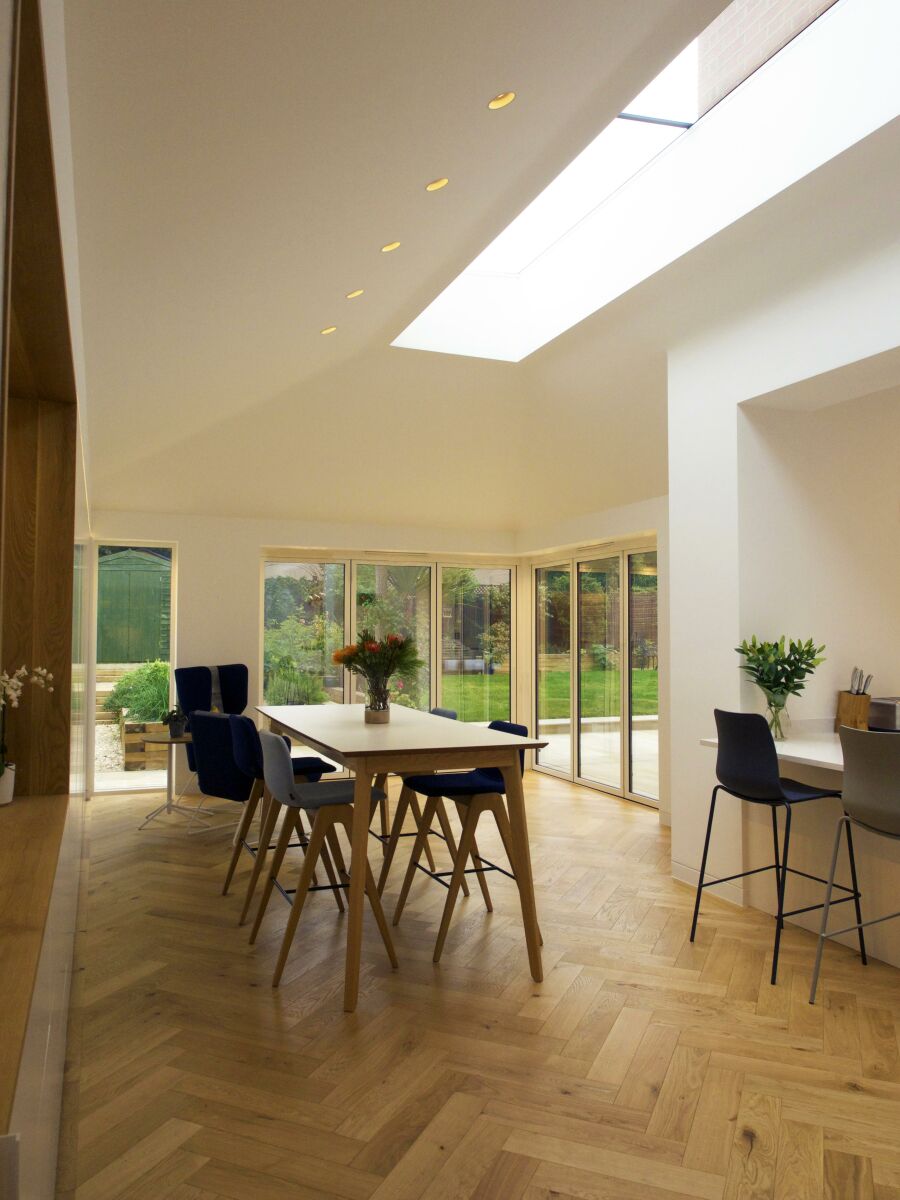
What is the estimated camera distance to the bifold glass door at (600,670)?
23.2ft

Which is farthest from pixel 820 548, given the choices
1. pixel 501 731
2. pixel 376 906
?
pixel 376 906

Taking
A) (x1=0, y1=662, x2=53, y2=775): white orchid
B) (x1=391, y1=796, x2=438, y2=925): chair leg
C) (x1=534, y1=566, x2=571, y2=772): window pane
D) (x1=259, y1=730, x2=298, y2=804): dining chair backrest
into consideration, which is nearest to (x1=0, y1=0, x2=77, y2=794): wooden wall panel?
(x1=0, y1=662, x2=53, y2=775): white orchid

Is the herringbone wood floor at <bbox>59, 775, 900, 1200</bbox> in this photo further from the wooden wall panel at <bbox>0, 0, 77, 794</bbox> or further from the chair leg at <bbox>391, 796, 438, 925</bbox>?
the wooden wall panel at <bbox>0, 0, 77, 794</bbox>

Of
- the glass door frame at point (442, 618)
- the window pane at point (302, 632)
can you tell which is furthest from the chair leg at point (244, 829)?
the glass door frame at point (442, 618)

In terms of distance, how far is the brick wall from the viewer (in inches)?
142

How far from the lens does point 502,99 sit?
2.66 m

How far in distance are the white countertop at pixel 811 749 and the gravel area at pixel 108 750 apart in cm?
520

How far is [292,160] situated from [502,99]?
2.30ft

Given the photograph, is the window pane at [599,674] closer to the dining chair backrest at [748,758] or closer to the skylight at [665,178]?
the skylight at [665,178]

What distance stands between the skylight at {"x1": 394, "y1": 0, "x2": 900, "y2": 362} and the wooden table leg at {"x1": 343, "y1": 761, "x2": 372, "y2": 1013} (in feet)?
9.92

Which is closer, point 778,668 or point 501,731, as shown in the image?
point 778,668

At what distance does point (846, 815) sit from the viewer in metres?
3.41

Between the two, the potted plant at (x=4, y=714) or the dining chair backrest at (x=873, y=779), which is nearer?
the potted plant at (x=4, y=714)

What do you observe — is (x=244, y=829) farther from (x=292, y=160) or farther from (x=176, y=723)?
(x=292, y=160)
